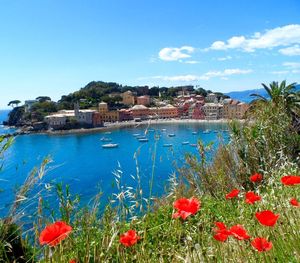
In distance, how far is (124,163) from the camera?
34.0 meters

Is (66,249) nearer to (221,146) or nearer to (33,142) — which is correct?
(221,146)

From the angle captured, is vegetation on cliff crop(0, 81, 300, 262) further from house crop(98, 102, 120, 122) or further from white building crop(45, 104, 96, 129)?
house crop(98, 102, 120, 122)

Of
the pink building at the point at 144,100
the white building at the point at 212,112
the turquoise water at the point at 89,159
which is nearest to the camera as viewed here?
the turquoise water at the point at 89,159

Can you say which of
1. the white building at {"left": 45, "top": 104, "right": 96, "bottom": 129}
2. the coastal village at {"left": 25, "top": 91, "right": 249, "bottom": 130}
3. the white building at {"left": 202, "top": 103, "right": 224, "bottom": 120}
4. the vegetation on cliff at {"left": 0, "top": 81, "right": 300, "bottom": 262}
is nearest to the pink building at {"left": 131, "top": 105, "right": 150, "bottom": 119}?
the coastal village at {"left": 25, "top": 91, "right": 249, "bottom": 130}

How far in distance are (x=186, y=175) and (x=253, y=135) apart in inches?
59.6

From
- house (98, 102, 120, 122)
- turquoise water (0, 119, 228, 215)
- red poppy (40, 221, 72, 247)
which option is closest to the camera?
red poppy (40, 221, 72, 247)

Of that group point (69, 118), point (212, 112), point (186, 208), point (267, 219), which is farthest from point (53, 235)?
point (212, 112)

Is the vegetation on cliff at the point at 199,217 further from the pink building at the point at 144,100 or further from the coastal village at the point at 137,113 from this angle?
the pink building at the point at 144,100

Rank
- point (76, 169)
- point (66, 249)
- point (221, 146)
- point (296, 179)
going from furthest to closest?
point (76, 169)
point (221, 146)
point (66, 249)
point (296, 179)

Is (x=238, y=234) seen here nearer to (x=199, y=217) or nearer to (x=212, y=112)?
(x=199, y=217)

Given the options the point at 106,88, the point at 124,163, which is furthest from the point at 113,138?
the point at 106,88

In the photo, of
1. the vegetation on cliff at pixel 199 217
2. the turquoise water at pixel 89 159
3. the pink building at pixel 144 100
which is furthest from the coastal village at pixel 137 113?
the vegetation on cliff at pixel 199 217

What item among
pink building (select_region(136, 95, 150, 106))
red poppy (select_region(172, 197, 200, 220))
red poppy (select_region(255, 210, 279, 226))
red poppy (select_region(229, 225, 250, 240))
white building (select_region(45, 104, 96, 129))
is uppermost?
red poppy (select_region(255, 210, 279, 226))

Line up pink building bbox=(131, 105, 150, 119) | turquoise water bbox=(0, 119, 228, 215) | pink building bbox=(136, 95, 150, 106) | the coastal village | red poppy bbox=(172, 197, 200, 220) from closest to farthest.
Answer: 1. red poppy bbox=(172, 197, 200, 220)
2. turquoise water bbox=(0, 119, 228, 215)
3. the coastal village
4. pink building bbox=(131, 105, 150, 119)
5. pink building bbox=(136, 95, 150, 106)
